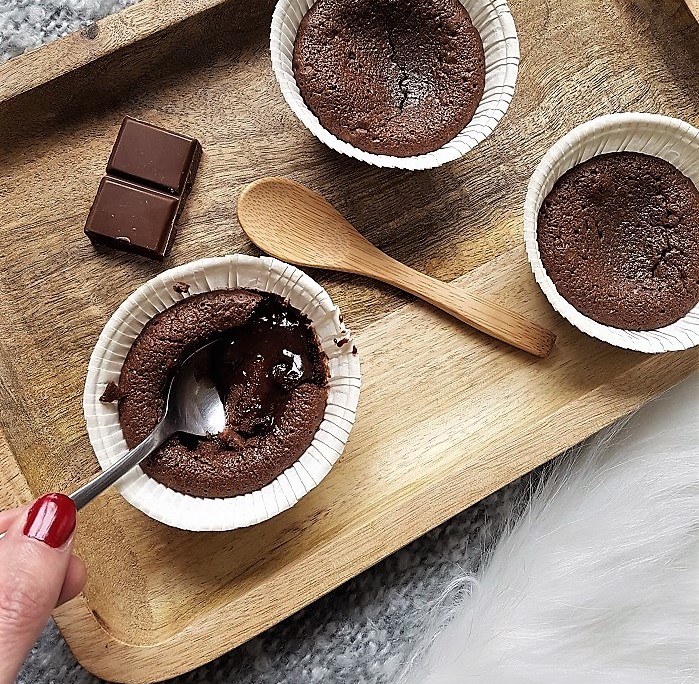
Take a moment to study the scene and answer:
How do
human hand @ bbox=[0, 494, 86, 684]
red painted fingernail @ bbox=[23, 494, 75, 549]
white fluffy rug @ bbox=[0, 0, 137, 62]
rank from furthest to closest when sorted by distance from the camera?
white fluffy rug @ bbox=[0, 0, 137, 62] < red painted fingernail @ bbox=[23, 494, 75, 549] < human hand @ bbox=[0, 494, 86, 684]

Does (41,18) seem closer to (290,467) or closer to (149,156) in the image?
(149,156)

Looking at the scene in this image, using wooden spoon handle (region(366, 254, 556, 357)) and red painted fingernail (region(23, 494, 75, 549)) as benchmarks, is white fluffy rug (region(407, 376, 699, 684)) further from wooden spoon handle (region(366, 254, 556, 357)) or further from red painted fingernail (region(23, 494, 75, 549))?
red painted fingernail (region(23, 494, 75, 549))

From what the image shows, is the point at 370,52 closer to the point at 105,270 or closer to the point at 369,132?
the point at 369,132

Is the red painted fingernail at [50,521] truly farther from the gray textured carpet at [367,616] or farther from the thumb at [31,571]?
the gray textured carpet at [367,616]

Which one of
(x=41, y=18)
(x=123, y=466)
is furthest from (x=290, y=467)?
(x=41, y=18)

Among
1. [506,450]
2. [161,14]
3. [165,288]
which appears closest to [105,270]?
[165,288]

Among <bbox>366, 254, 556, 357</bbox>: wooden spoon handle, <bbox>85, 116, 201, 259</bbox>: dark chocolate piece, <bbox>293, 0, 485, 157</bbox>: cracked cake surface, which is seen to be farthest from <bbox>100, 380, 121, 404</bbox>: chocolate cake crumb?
<bbox>293, 0, 485, 157</bbox>: cracked cake surface
